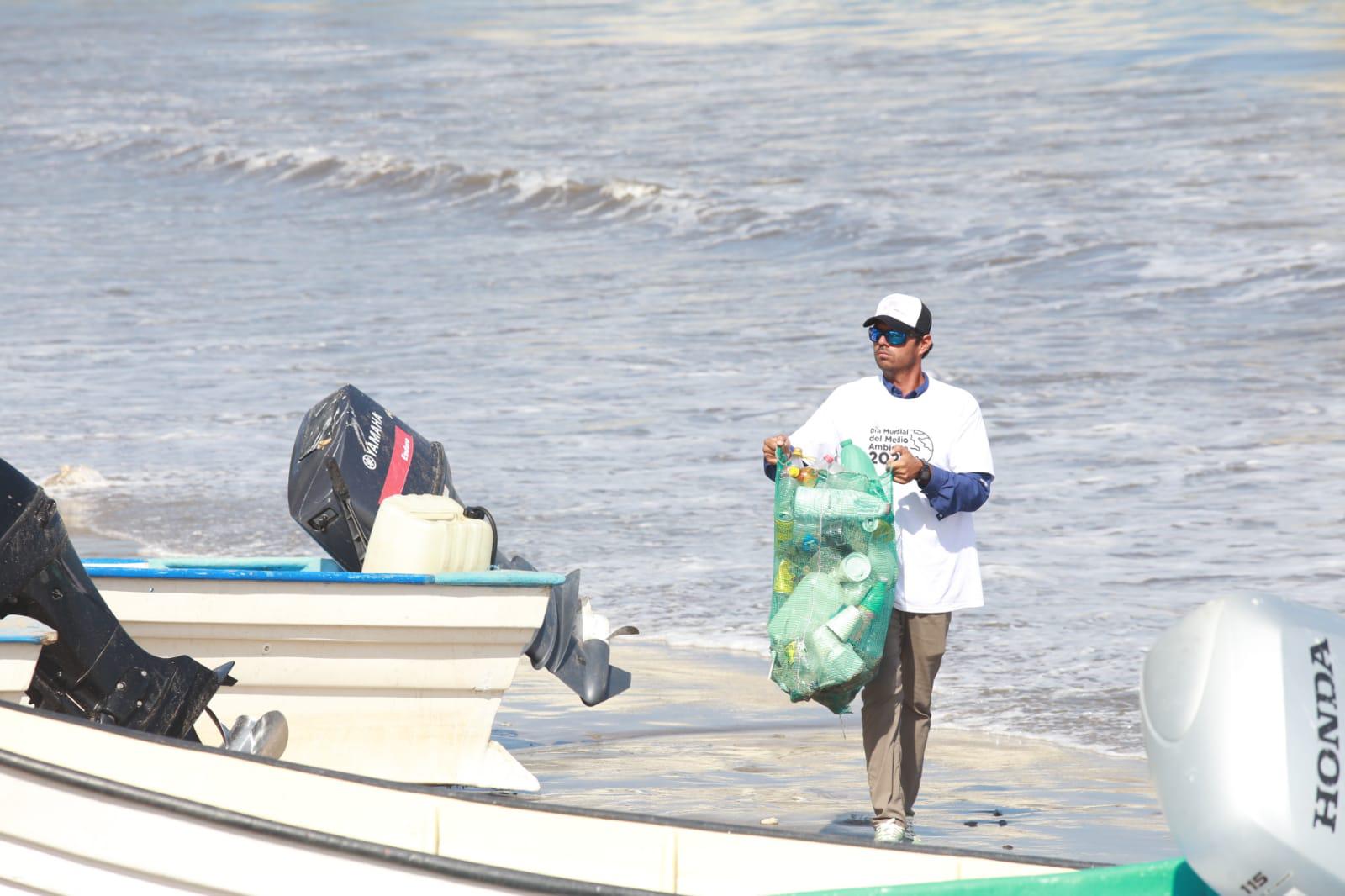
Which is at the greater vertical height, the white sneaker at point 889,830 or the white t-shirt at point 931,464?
the white t-shirt at point 931,464

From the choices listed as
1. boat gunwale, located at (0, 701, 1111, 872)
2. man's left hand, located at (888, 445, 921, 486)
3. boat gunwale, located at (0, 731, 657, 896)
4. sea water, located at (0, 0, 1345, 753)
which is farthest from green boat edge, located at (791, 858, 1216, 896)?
sea water, located at (0, 0, 1345, 753)

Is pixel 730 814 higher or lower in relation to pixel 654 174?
lower

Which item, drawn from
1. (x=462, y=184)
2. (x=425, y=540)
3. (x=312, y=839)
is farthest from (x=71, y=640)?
(x=462, y=184)

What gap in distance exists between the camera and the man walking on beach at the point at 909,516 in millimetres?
5430

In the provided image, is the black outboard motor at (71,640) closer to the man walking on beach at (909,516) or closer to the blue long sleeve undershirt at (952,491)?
the man walking on beach at (909,516)

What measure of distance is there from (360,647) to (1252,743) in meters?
3.57

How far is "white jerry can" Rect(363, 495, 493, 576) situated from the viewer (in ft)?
20.2

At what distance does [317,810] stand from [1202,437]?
29.7 ft

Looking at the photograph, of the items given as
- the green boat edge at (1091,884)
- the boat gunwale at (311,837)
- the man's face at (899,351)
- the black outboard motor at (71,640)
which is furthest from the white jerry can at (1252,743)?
the black outboard motor at (71,640)

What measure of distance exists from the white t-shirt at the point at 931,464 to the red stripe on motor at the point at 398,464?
1906mm

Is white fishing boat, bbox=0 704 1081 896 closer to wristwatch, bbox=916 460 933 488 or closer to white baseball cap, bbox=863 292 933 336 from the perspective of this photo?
wristwatch, bbox=916 460 933 488

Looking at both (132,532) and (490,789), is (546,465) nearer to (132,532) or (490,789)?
(132,532)

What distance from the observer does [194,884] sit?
13.9ft

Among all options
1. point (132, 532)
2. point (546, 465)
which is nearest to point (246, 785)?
point (132, 532)
